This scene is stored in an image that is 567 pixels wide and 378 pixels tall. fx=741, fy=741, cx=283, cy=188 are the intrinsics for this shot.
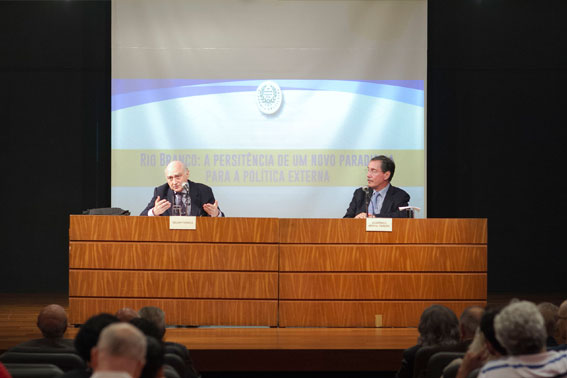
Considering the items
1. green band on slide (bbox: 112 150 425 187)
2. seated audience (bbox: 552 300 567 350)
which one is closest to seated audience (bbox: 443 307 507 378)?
seated audience (bbox: 552 300 567 350)

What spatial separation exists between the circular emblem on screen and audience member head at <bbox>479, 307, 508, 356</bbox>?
5.08 meters

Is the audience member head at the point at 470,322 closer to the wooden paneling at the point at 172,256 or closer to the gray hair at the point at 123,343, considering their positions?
the gray hair at the point at 123,343

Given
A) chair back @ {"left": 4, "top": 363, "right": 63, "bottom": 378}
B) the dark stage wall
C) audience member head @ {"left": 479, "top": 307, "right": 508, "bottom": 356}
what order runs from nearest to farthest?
audience member head @ {"left": 479, "top": 307, "right": 508, "bottom": 356} < chair back @ {"left": 4, "top": 363, "right": 63, "bottom": 378} < the dark stage wall

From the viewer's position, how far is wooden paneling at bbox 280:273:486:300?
5355mm

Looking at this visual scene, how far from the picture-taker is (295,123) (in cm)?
739

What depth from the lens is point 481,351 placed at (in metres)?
2.69

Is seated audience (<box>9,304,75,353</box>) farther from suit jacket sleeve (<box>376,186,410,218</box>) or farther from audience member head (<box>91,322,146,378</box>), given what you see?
suit jacket sleeve (<box>376,186,410,218</box>)

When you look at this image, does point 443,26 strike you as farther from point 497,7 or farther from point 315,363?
point 315,363

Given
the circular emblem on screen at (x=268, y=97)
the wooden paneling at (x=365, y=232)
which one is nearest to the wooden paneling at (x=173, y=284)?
the wooden paneling at (x=365, y=232)

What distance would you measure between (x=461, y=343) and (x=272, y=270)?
7.20 feet

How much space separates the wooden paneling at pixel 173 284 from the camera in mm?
5312

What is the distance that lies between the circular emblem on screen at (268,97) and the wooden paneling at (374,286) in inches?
97.8

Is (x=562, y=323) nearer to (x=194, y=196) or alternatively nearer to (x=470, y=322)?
(x=470, y=322)

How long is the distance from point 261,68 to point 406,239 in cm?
276
